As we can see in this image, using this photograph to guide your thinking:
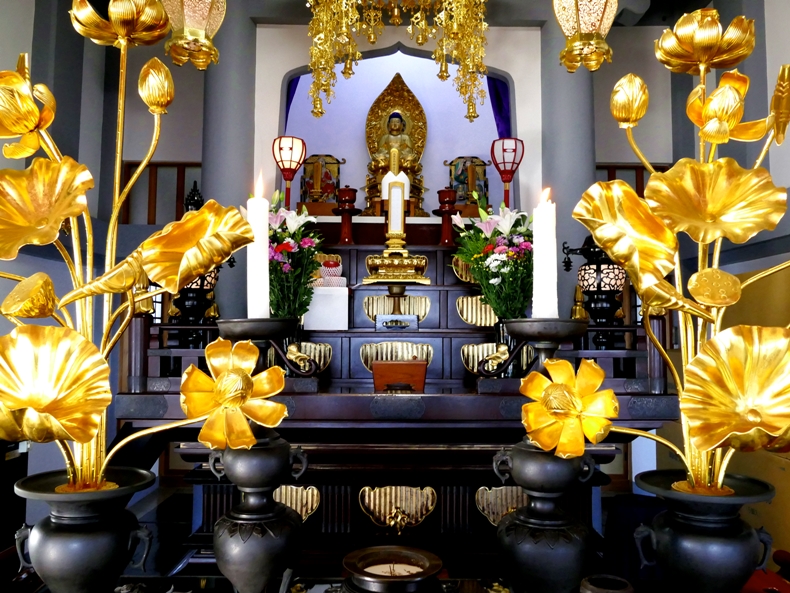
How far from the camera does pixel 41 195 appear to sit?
667 mm

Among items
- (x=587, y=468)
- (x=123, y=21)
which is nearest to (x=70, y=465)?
(x=123, y=21)

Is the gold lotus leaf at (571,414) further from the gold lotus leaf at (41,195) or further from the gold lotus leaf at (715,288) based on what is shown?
the gold lotus leaf at (41,195)

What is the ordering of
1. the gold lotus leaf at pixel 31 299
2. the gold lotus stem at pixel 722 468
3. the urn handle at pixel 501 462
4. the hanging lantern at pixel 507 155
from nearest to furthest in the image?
the gold lotus leaf at pixel 31 299
the gold lotus stem at pixel 722 468
the urn handle at pixel 501 462
the hanging lantern at pixel 507 155

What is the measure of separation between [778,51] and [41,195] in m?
3.81

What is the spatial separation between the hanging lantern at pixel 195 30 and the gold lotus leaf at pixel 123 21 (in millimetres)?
228

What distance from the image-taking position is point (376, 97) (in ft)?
20.2

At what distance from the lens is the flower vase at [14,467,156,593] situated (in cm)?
66

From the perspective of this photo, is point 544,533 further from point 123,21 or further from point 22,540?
point 123,21

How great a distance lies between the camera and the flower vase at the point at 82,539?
659mm

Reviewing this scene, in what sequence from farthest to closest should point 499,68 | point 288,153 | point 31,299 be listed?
point 499,68
point 288,153
point 31,299

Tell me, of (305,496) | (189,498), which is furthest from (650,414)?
(189,498)

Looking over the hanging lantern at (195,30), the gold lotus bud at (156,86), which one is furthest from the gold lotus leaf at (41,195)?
the hanging lantern at (195,30)

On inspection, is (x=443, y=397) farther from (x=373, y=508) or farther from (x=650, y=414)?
(x=650, y=414)

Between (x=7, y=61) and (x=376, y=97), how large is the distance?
355 cm
